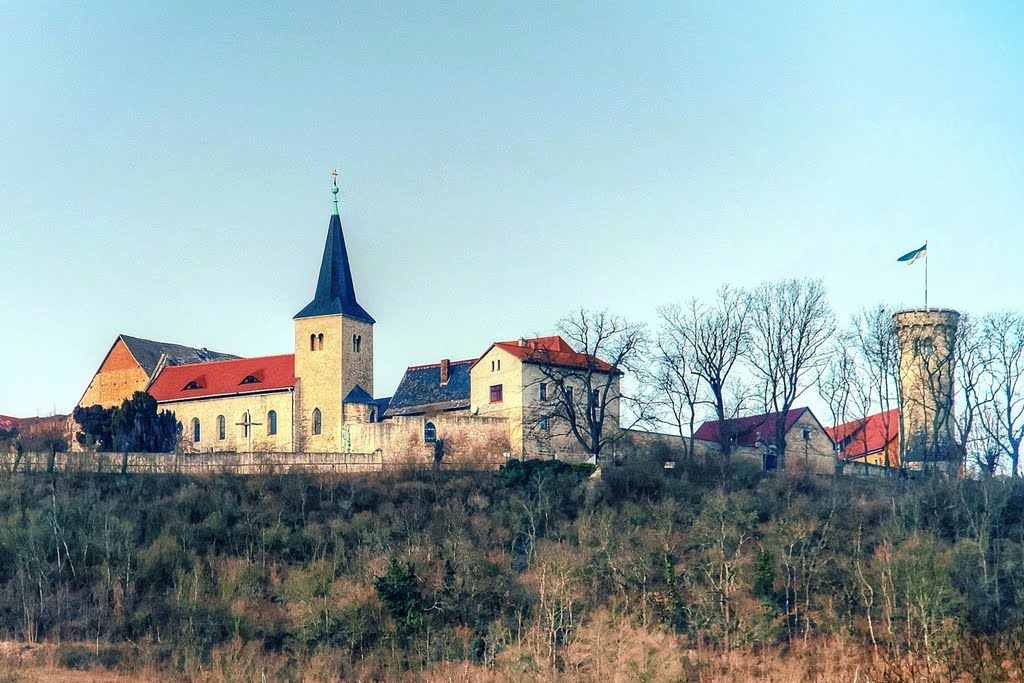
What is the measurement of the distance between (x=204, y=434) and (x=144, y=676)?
26.8 meters

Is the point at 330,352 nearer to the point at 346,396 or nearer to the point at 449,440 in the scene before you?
the point at 346,396

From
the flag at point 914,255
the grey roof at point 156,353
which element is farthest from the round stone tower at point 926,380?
the grey roof at point 156,353

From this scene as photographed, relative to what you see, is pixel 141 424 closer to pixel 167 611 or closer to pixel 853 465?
pixel 167 611

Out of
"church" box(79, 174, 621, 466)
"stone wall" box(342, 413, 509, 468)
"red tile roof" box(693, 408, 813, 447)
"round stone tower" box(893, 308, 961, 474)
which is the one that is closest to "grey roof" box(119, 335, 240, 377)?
"church" box(79, 174, 621, 466)

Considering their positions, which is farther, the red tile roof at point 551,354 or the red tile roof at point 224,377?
the red tile roof at point 224,377

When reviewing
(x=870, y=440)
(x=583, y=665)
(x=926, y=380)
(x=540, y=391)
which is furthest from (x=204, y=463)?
(x=870, y=440)

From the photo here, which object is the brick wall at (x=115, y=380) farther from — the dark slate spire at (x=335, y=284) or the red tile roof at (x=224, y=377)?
the dark slate spire at (x=335, y=284)

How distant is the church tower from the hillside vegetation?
907 centimetres

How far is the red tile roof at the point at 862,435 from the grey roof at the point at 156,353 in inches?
1226

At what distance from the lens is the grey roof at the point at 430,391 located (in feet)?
221

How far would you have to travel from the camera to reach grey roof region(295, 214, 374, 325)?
230 feet

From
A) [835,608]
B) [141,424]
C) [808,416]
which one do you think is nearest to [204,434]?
[141,424]

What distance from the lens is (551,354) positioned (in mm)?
65438

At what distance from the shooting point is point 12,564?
167 ft
